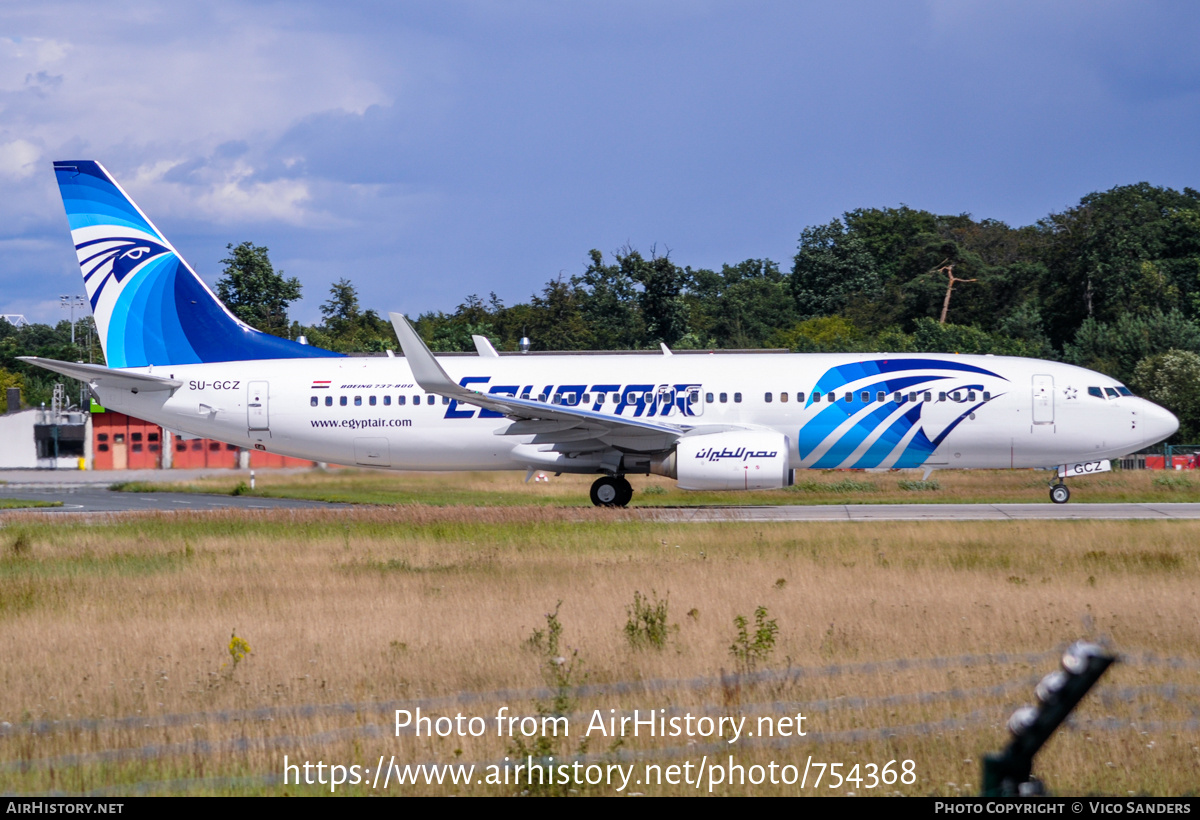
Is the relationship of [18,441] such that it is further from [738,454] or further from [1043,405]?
[1043,405]

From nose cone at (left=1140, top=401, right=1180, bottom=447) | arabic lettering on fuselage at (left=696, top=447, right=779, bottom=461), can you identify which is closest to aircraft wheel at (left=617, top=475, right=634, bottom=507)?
arabic lettering on fuselage at (left=696, top=447, right=779, bottom=461)

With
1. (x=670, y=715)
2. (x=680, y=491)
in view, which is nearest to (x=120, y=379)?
(x=680, y=491)

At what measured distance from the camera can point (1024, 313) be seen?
6209cm

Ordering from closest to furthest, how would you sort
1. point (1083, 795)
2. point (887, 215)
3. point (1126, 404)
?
1. point (1083, 795)
2. point (1126, 404)
3. point (887, 215)

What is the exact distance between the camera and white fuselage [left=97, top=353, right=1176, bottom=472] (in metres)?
25.0

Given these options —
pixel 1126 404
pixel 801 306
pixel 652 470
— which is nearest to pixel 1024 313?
pixel 801 306

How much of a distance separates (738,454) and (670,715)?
15563 millimetres

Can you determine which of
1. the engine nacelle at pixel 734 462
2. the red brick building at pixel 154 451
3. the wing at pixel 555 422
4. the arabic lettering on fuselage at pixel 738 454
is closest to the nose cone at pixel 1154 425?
the engine nacelle at pixel 734 462

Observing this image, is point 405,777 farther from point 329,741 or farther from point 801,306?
point 801,306

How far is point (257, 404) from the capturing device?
26.5 metres

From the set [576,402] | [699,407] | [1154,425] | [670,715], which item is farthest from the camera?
[576,402]

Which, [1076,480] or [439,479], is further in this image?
[1076,480]

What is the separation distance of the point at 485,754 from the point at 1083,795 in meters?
3.67

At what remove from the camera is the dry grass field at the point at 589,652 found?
7.38 meters
